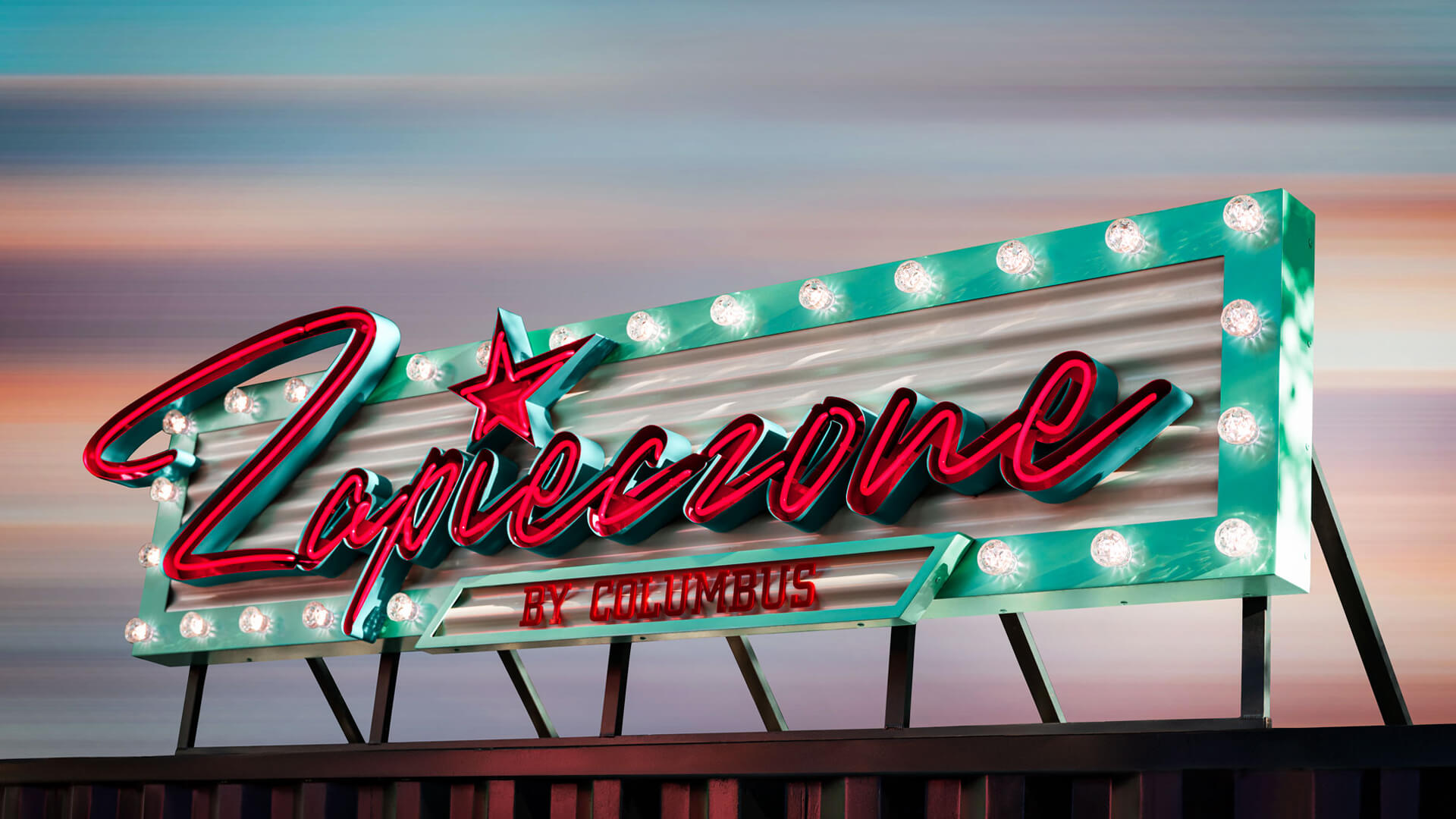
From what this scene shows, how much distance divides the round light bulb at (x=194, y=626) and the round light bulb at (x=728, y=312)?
8.95 ft

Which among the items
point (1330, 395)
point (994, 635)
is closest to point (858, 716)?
point (994, 635)

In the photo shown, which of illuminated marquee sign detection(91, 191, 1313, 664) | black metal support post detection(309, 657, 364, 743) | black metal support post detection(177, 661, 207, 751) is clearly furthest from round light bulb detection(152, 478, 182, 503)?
black metal support post detection(309, 657, 364, 743)

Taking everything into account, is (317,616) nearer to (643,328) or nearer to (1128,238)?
(643,328)

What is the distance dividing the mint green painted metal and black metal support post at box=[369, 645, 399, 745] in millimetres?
374

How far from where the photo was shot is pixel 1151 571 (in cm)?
407

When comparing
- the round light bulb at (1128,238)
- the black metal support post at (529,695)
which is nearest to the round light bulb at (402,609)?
the black metal support post at (529,695)

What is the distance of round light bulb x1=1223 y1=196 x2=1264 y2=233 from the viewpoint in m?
4.21

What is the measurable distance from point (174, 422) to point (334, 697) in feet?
5.17

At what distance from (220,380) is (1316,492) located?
480 cm

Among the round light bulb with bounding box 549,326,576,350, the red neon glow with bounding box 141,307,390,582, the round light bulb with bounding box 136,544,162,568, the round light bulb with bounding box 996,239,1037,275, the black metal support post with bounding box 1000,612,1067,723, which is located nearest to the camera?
the round light bulb with bounding box 996,239,1037,275

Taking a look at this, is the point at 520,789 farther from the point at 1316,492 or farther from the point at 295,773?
the point at 1316,492

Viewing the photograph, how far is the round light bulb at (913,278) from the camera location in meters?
4.88

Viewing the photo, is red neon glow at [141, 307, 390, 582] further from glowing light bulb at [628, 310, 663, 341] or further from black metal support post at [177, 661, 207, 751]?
glowing light bulb at [628, 310, 663, 341]

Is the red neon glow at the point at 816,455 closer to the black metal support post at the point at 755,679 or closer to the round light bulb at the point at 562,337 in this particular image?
the black metal support post at the point at 755,679
